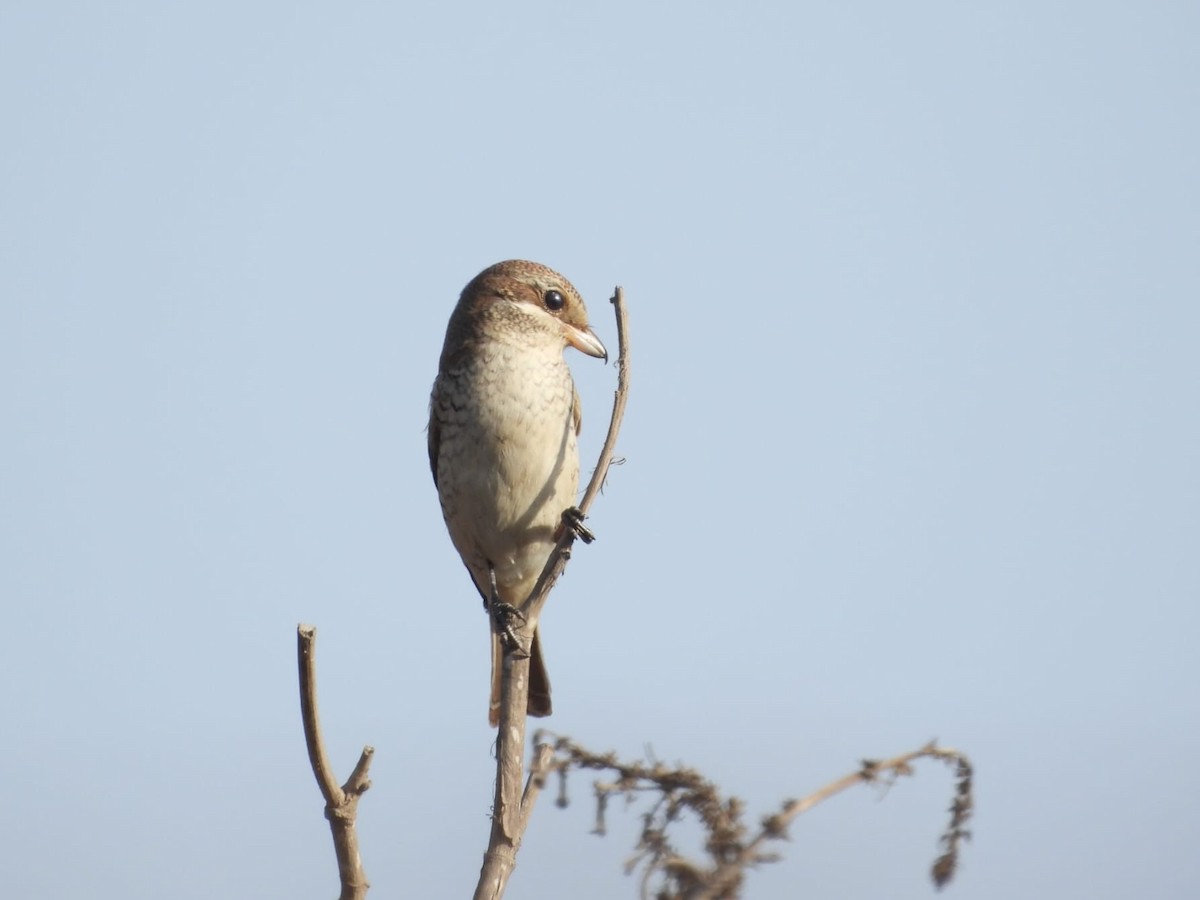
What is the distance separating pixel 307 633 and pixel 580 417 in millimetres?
3645

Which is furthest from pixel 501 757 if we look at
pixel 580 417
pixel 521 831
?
pixel 580 417

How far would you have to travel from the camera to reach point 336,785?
3.43 meters

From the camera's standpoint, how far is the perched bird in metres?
6.50

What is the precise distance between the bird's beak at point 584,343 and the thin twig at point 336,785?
365 centimetres

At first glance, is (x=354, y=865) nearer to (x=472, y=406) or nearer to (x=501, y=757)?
(x=501, y=757)

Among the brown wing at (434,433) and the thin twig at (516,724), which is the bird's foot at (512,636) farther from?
the brown wing at (434,433)

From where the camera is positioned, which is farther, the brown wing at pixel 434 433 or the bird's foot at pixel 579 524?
the brown wing at pixel 434 433

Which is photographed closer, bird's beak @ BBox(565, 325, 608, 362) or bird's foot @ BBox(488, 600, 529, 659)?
bird's foot @ BBox(488, 600, 529, 659)

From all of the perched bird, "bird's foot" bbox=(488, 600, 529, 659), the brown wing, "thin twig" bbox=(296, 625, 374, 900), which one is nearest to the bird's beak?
the perched bird

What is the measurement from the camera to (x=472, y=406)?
6.59 metres

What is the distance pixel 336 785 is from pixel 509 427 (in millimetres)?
3164

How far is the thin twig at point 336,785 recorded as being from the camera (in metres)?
3.36

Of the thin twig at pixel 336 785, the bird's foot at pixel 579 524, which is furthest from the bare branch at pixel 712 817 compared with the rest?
the bird's foot at pixel 579 524

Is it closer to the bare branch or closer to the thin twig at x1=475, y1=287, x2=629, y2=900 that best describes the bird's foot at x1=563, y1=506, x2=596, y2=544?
the thin twig at x1=475, y1=287, x2=629, y2=900
